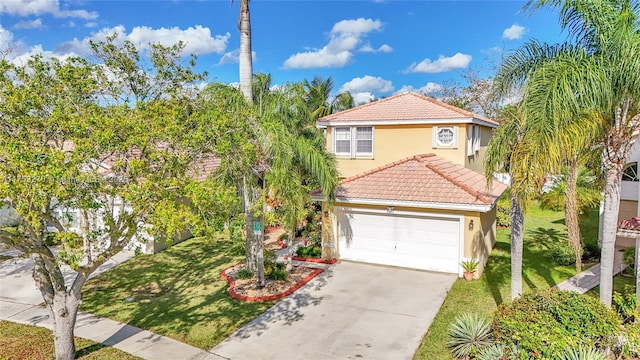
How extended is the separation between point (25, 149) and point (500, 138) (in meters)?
10.0

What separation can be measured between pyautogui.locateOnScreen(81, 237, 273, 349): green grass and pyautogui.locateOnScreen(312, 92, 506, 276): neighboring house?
202 inches

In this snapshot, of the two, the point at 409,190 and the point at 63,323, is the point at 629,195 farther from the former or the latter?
the point at 63,323

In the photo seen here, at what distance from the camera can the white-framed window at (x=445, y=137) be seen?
18.3 m

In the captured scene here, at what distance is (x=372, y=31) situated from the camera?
156ft

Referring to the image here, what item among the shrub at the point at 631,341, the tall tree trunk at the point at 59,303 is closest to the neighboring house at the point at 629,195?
the shrub at the point at 631,341

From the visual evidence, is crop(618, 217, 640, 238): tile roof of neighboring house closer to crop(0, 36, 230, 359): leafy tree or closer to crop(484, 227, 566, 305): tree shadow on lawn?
crop(484, 227, 566, 305): tree shadow on lawn

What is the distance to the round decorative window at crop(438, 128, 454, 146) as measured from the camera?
1841 cm

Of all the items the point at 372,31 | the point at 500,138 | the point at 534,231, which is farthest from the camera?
the point at 372,31

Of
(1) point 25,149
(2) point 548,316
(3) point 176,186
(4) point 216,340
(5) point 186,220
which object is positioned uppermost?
(1) point 25,149

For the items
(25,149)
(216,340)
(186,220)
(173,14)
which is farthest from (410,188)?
(173,14)

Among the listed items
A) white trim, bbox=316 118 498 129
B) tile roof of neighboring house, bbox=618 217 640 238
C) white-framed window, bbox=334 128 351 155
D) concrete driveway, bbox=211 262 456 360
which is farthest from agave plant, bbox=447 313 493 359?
white-framed window, bbox=334 128 351 155

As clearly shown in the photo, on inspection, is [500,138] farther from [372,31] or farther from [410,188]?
[372,31]

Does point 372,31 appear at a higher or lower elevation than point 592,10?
higher

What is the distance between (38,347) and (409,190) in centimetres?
1240
